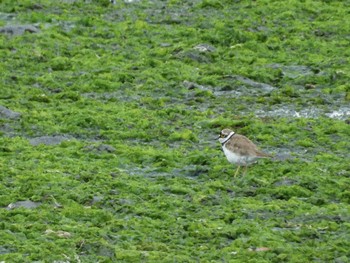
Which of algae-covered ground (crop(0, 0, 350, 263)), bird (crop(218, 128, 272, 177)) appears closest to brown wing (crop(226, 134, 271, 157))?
bird (crop(218, 128, 272, 177))

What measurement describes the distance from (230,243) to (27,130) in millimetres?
4804

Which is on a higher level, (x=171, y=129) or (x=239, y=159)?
(x=239, y=159)

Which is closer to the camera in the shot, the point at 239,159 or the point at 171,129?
the point at 239,159

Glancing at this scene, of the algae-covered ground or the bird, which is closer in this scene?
the algae-covered ground

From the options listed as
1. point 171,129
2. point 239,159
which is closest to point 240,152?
point 239,159

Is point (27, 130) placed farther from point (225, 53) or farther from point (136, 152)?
point (225, 53)

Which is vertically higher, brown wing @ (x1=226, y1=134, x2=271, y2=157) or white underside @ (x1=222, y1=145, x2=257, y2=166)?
brown wing @ (x1=226, y1=134, x2=271, y2=157)

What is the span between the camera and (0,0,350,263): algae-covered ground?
1149cm

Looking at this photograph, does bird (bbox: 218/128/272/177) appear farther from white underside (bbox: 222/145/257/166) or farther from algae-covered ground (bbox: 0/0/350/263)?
algae-covered ground (bbox: 0/0/350/263)

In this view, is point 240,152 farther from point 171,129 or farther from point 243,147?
point 171,129

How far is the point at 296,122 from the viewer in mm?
16156

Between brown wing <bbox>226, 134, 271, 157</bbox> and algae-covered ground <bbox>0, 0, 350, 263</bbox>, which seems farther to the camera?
brown wing <bbox>226, 134, 271, 157</bbox>

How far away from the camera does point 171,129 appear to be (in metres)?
15.8

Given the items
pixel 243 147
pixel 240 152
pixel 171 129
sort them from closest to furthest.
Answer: pixel 240 152 → pixel 243 147 → pixel 171 129
